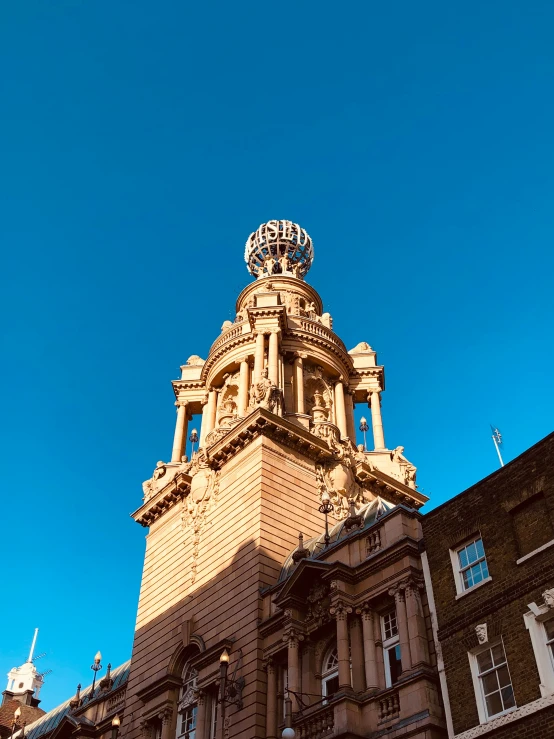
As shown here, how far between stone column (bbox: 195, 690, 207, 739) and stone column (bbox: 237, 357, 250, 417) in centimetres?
1573

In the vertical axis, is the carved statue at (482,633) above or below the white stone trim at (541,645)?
above

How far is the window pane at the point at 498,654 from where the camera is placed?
25891mm

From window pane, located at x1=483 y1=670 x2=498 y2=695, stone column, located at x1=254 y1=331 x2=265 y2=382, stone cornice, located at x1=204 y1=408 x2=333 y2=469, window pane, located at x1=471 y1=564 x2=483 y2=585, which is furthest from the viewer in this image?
stone column, located at x1=254 y1=331 x2=265 y2=382

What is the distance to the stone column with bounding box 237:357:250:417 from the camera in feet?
161

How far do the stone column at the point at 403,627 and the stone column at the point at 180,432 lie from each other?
25.4m

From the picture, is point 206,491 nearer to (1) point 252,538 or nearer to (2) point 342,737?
(1) point 252,538

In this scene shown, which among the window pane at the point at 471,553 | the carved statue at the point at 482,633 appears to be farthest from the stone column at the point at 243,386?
the carved statue at the point at 482,633

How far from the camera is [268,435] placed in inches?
1742

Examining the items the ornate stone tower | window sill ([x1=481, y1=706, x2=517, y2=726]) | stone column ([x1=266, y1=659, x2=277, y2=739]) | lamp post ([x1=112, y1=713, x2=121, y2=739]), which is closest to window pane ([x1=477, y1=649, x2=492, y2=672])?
window sill ([x1=481, y1=706, x2=517, y2=726])

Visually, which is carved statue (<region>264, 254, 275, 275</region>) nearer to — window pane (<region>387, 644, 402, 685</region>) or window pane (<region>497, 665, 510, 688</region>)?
window pane (<region>387, 644, 402, 685</region>)

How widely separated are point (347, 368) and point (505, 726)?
3418cm

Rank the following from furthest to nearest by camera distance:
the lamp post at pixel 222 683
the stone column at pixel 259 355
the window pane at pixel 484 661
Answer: the stone column at pixel 259 355, the lamp post at pixel 222 683, the window pane at pixel 484 661

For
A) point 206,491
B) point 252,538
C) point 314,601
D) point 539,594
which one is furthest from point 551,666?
point 206,491

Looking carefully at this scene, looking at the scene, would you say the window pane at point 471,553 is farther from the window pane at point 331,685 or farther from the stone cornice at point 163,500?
the stone cornice at point 163,500
